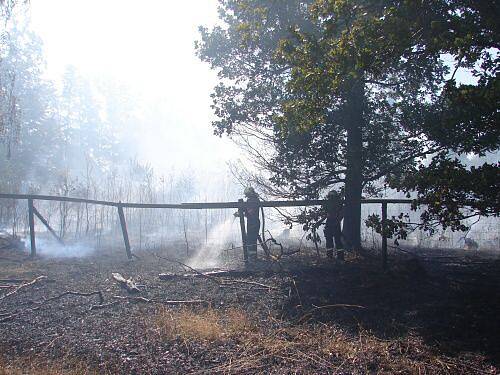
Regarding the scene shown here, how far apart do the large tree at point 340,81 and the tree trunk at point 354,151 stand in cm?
3

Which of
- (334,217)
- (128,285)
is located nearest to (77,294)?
(128,285)

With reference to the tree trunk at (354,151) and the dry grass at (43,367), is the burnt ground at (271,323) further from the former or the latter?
the tree trunk at (354,151)

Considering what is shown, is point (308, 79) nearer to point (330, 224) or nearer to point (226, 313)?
point (226, 313)

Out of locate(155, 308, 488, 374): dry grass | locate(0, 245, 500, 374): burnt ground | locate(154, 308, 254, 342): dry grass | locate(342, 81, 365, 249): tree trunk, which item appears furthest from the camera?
locate(342, 81, 365, 249): tree trunk

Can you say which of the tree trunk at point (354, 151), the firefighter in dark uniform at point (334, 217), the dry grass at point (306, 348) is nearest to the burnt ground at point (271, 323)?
the dry grass at point (306, 348)

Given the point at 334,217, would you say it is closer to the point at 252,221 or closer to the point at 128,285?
the point at 252,221

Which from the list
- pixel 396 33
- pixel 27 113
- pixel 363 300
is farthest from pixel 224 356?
pixel 27 113

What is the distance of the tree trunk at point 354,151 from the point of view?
9281 mm

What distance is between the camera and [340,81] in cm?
538

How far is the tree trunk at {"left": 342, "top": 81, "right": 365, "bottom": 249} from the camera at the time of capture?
30.5 ft

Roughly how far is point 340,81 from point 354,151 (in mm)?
4032

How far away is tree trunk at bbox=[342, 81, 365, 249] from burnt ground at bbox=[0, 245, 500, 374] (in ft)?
6.91

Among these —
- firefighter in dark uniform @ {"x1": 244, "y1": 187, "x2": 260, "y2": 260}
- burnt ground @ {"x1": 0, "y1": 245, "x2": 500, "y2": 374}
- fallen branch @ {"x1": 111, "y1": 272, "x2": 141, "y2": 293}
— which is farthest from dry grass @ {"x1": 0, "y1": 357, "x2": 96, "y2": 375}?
firefighter in dark uniform @ {"x1": 244, "y1": 187, "x2": 260, "y2": 260}

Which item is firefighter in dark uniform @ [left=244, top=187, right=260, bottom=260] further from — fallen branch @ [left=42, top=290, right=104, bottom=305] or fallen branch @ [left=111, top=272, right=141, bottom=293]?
fallen branch @ [left=42, top=290, right=104, bottom=305]
